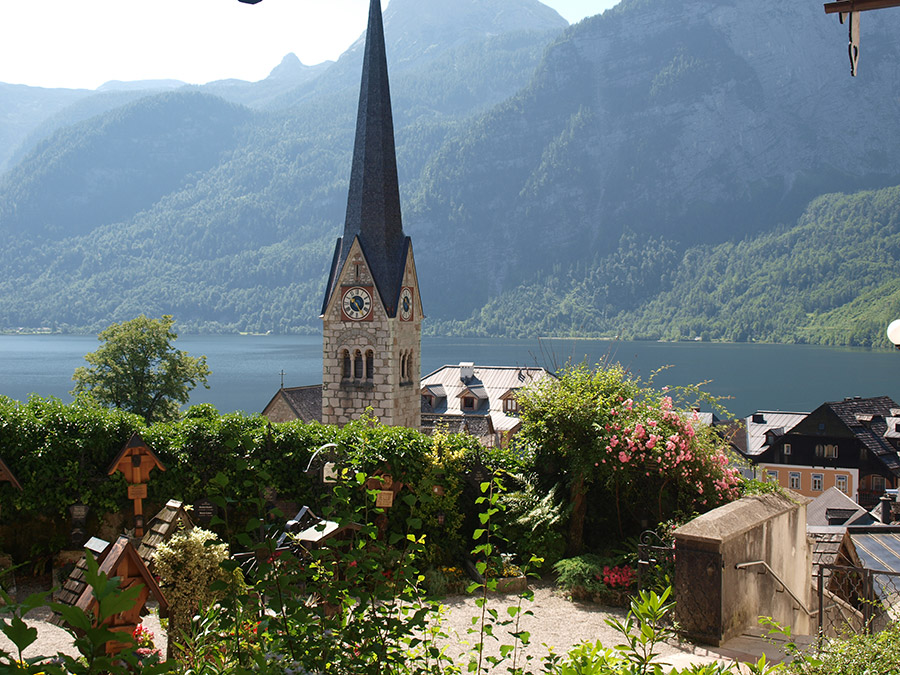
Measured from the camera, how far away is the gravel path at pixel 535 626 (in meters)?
7.90

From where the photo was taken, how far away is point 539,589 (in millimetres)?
10188

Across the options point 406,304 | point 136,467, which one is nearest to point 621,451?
point 136,467

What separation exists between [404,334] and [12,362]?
139m

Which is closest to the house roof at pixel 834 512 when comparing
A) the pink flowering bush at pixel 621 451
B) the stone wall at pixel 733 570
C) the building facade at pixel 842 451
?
the pink flowering bush at pixel 621 451

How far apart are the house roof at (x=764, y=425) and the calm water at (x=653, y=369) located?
42.2 feet

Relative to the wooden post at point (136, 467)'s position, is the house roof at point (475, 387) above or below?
below

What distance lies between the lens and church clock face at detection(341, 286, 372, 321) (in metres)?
28.1

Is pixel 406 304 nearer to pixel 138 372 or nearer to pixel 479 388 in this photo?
pixel 138 372

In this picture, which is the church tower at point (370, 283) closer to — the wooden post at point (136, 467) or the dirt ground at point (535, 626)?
the wooden post at point (136, 467)

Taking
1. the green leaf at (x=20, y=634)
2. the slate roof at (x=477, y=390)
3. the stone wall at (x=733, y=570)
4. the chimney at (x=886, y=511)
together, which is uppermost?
the green leaf at (x=20, y=634)

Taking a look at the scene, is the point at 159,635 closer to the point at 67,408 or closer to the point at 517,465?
the point at 67,408

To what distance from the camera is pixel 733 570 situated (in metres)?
7.54

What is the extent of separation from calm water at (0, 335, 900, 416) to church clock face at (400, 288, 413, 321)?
146 feet

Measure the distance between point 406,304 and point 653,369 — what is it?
58.5 meters
